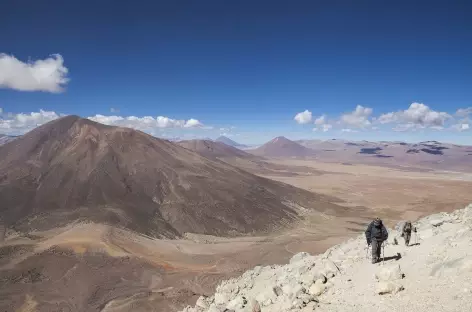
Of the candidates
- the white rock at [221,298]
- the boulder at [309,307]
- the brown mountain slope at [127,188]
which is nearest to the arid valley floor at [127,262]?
the brown mountain slope at [127,188]

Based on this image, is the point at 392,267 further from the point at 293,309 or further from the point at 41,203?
the point at 41,203

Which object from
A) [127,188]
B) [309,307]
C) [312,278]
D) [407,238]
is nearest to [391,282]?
[309,307]

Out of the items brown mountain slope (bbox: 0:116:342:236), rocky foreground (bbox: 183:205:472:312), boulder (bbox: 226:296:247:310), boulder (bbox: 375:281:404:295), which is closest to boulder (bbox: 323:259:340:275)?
rocky foreground (bbox: 183:205:472:312)

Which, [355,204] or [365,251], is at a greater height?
[365,251]

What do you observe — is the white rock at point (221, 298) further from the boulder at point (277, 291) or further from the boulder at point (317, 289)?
the boulder at point (317, 289)

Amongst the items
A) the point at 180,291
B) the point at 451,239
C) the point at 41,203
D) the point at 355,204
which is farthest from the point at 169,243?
the point at 355,204

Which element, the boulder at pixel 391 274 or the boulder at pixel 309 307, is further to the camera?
the boulder at pixel 309 307

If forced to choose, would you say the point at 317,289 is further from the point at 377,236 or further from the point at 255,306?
the point at 377,236
